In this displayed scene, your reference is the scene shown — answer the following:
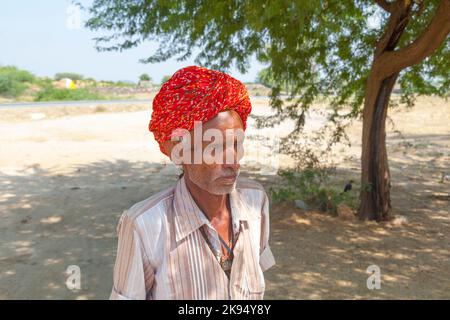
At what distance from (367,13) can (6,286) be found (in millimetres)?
5741

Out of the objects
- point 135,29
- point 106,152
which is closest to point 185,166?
point 135,29

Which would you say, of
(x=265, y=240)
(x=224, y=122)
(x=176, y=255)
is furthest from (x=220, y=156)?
(x=265, y=240)

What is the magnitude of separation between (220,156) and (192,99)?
198 mm

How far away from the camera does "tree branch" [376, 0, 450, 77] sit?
5.24 metres

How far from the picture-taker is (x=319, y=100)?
7.59 metres

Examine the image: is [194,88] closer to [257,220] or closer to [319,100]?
[257,220]

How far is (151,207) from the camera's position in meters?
1.48

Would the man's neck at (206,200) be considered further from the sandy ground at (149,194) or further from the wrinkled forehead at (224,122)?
the sandy ground at (149,194)

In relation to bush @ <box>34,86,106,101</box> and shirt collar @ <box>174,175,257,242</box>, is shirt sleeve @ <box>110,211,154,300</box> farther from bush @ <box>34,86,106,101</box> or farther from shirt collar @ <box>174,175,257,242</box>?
bush @ <box>34,86,106,101</box>

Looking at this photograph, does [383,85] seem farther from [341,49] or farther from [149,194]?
[149,194]

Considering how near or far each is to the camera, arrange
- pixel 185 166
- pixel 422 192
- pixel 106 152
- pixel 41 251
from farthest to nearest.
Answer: pixel 106 152 < pixel 422 192 < pixel 41 251 < pixel 185 166

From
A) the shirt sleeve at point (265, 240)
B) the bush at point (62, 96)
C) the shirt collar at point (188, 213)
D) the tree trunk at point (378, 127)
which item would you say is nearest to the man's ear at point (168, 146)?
the shirt collar at point (188, 213)

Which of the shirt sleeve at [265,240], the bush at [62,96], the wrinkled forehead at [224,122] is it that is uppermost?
the bush at [62,96]

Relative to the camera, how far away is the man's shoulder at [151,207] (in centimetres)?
145
